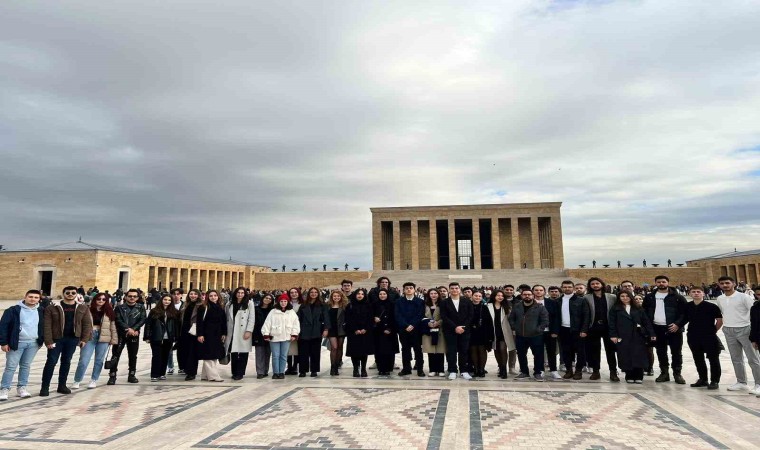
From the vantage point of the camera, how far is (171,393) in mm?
6930

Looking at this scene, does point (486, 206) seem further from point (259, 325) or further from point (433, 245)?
point (259, 325)

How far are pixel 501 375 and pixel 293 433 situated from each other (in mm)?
4467

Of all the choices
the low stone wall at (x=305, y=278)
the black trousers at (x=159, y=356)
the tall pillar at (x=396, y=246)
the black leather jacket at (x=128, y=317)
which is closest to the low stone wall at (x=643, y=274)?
the tall pillar at (x=396, y=246)

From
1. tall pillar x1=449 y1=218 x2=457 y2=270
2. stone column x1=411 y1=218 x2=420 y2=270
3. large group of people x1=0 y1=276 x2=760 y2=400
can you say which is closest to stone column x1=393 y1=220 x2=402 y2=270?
stone column x1=411 y1=218 x2=420 y2=270

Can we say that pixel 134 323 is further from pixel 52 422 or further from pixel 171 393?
pixel 52 422

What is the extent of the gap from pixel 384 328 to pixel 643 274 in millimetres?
38645

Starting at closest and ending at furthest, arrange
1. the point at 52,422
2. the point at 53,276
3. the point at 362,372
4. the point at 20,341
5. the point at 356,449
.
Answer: the point at 356,449
the point at 52,422
the point at 20,341
the point at 362,372
the point at 53,276

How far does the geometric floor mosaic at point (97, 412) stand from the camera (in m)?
4.83

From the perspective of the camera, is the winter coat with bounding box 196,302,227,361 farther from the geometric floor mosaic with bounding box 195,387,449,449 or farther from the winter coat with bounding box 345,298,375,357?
the winter coat with bounding box 345,298,375,357

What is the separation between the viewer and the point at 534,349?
778cm

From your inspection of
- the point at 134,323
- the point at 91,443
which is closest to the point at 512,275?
the point at 134,323

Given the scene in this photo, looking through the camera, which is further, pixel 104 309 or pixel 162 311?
pixel 162 311

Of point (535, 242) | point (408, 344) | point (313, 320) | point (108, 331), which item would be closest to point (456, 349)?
point (408, 344)

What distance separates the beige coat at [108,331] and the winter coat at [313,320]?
3182mm
